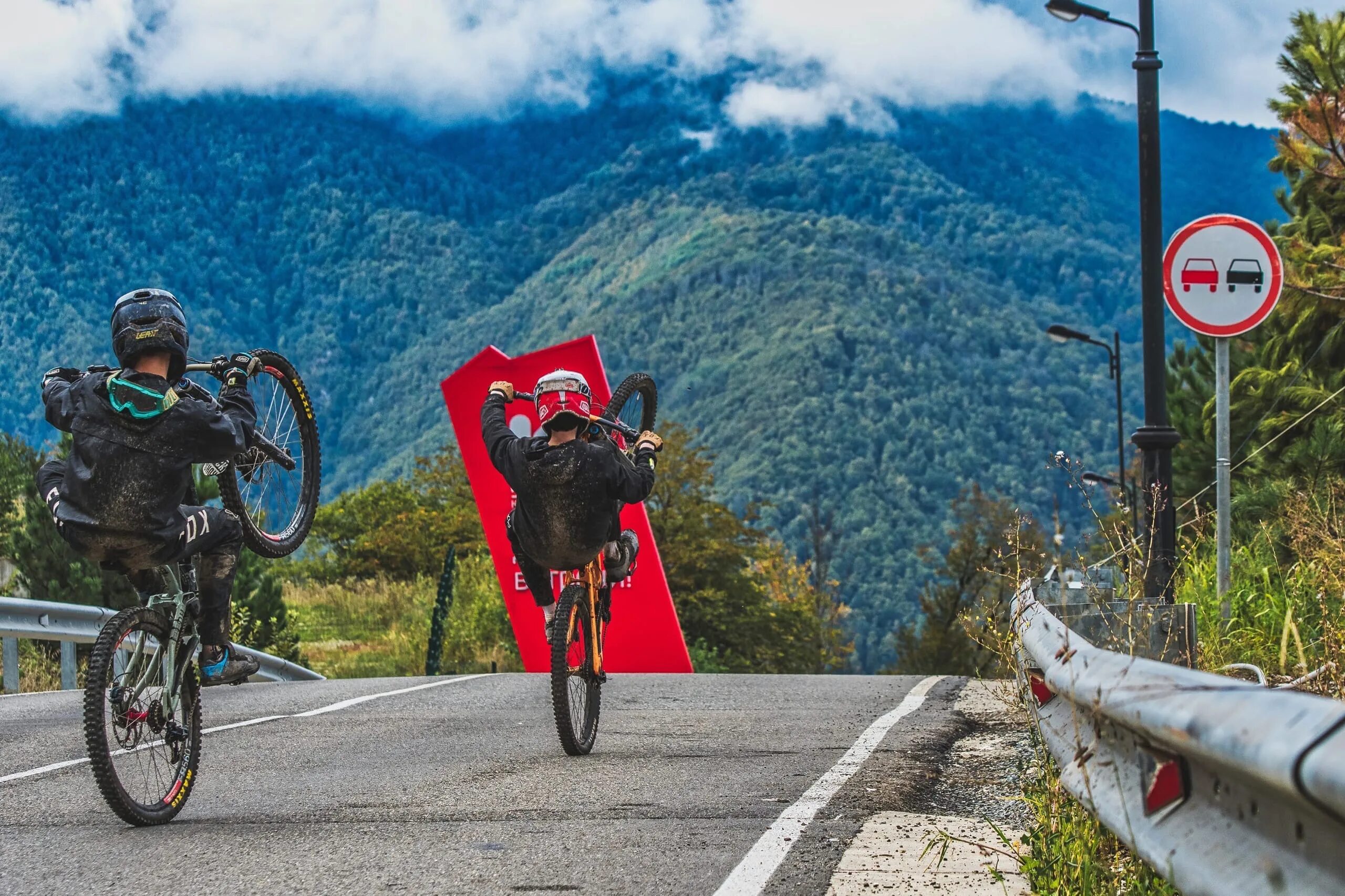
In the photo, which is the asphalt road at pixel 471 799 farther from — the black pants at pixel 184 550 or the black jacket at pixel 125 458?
the black jacket at pixel 125 458

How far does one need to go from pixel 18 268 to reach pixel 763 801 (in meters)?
209

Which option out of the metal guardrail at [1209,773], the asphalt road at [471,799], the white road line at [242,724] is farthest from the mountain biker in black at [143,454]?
the metal guardrail at [1209,773]

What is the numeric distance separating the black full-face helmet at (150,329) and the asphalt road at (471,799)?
1.76 m

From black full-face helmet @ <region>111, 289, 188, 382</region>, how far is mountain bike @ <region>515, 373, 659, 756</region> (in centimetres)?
214

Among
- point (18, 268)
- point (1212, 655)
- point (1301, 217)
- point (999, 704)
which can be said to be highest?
point (18, 268)

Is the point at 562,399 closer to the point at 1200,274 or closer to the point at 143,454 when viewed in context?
the point at 143,454

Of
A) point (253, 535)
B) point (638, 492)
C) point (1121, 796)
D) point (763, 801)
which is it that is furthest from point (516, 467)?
point (1121, 796)

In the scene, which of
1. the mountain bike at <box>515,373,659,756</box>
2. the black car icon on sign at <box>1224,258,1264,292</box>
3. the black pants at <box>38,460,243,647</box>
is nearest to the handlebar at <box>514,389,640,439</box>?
the mountain bike at <box>515,373,659,756</box>

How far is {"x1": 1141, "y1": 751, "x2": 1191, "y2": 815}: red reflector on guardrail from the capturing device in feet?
11.3

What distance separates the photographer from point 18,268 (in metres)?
198

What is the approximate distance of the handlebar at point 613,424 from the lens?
8.30 meters

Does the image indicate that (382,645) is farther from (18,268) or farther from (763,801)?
(18,268)

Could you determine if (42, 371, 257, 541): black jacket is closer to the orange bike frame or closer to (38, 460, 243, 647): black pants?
Result: (38, 460, 243, 647): black pants

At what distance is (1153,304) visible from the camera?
44.3 feet
